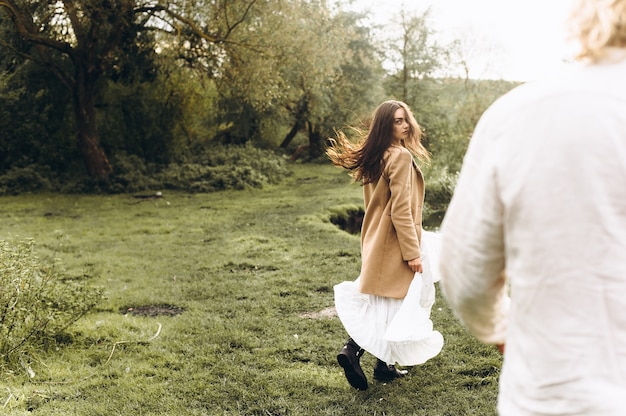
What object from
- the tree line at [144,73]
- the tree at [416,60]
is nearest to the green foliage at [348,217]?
the tree line at [144,73]

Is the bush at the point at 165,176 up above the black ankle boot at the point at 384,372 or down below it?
below

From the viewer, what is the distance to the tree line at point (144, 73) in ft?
56.2

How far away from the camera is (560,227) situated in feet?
4.16

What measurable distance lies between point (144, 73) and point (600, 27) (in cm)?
1950

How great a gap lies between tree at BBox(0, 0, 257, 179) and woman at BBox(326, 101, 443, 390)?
43.8 ft

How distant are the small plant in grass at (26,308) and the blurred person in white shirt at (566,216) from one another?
4.57 meters

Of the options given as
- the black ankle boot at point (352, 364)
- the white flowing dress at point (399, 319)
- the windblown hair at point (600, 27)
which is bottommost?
the black ankle boot at point (352, 364)

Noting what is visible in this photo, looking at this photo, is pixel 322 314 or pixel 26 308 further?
pixel 322 314

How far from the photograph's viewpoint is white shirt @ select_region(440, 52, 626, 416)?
1.23m

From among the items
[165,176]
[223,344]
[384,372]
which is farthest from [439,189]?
[384,372]

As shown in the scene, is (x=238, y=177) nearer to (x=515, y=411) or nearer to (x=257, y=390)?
(x=257, y=390)

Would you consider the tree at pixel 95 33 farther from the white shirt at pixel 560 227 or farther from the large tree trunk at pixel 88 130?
the white shirt at pixel 560 227

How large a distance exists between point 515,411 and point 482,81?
29.7 metres

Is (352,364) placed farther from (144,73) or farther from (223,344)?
(144,73)
